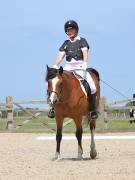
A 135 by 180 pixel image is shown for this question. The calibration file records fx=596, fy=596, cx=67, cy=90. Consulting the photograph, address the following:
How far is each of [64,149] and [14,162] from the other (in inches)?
152

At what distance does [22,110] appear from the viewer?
80.0 ft

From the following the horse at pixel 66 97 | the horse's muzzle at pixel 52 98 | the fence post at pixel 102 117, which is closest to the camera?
the horse's muzzle at pixel 52 98

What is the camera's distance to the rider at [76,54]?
11320 millimetres

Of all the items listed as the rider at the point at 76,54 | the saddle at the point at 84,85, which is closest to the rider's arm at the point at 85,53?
the rider at the point at 76,54

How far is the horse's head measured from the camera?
410 inches

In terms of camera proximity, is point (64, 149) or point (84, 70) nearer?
point (84, 70)

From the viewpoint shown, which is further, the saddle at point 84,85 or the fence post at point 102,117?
the fence post at point 102,117

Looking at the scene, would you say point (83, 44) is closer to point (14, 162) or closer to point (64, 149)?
point (14, 162)

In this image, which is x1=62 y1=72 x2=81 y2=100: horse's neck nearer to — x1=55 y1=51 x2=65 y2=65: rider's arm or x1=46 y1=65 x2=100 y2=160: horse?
x1=46 y1=65 x2=100 y2=160: horse

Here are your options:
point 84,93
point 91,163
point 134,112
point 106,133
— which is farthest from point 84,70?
point 134,112

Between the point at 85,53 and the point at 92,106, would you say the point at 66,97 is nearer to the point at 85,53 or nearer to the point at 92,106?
the point at 92,106

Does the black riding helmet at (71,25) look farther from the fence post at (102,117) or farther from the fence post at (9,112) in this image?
the fence post at (9,112)

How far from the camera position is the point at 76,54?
1134 cm

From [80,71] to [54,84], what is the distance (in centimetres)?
102
